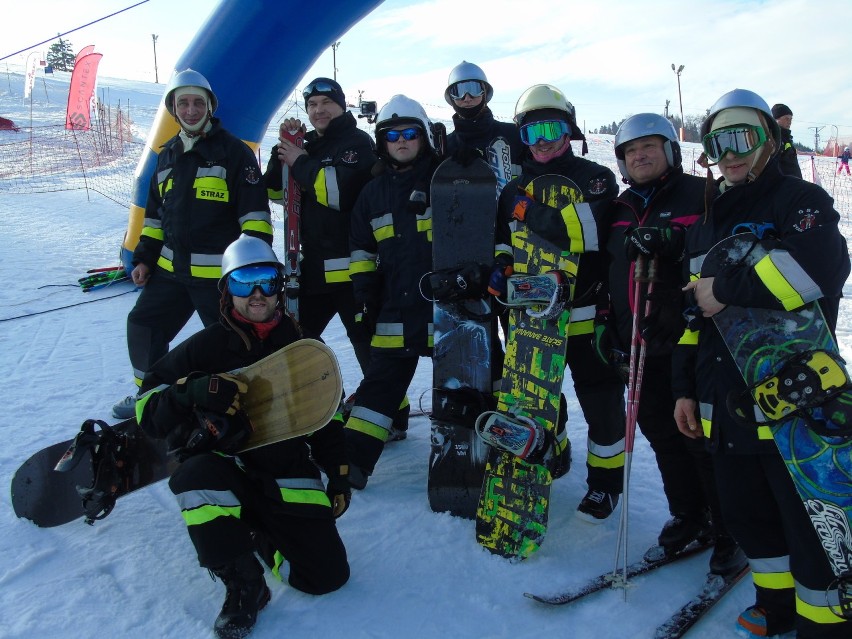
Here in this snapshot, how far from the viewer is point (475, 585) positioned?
2604 millimetres

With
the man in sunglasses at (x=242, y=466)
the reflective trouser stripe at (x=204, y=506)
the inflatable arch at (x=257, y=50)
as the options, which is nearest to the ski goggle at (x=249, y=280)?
the man in sunglasses at (x=242, y=466)

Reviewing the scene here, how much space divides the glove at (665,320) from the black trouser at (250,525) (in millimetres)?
1531

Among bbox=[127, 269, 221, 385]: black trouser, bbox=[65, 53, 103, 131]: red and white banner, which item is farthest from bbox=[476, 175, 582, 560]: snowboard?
bbox=[65, 53, 103, 131]: red and white banner

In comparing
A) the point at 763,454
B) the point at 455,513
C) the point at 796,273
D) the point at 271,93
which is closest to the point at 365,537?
the point at 455,513

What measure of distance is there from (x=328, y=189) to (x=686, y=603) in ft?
8.80

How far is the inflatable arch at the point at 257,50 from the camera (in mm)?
5824

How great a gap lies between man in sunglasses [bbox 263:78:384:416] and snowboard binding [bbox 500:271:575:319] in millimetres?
1132

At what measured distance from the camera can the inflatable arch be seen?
5824mm

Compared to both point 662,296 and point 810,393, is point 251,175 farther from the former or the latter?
point 810,393

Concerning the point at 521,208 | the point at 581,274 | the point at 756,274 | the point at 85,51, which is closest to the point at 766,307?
the point at 756,274

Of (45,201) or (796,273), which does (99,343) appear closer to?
(796,273)

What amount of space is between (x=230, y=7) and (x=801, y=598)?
6266 mm

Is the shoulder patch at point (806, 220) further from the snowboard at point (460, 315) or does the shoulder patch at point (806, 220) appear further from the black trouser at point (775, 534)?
the snowboard at point (460, 315)

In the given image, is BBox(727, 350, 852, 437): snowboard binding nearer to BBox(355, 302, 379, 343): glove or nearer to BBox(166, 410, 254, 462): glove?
BBox(166, 410, 254, 462): glove
